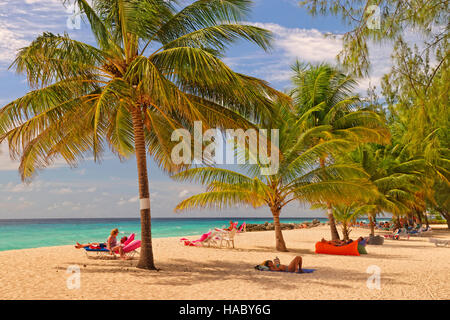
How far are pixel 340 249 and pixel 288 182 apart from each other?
3.26 m

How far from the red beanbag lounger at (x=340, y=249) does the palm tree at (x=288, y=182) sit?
1.79m

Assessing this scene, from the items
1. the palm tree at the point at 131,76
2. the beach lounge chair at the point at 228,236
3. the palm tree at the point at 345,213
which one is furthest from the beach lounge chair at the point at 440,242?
the palm tree at the point at 131,76

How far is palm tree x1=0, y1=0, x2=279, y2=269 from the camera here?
8484 millimetres

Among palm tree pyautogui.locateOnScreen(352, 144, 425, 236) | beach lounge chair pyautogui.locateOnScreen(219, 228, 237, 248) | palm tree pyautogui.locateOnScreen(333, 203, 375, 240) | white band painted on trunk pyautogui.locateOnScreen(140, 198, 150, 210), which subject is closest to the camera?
white band painted on trunk pyautogui.locateOnScreen(140, 198, 150, 210)

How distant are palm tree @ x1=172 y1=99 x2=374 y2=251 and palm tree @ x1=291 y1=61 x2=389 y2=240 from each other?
3.31 meters

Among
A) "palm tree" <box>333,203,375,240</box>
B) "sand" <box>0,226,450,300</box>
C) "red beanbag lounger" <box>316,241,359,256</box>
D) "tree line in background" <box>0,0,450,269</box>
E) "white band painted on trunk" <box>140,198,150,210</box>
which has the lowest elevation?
"red beanbag lounger" <box>316,241,359,256</box>

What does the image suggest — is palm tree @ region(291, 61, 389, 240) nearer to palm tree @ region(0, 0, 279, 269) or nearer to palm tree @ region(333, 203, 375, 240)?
palm tree @ region(333, 203, 375, 240)

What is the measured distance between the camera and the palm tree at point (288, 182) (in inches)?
536

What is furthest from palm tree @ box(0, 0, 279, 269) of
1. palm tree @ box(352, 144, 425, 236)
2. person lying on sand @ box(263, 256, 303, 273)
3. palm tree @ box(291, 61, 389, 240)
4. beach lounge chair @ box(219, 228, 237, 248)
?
palm tree @ box(352, 144, 425, 236)

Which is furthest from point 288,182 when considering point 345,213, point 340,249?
point 345,213

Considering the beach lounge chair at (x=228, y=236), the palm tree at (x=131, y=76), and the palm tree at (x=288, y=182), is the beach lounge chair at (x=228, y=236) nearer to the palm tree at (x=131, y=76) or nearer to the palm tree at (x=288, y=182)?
the palm tree at (x=288, y=182)
